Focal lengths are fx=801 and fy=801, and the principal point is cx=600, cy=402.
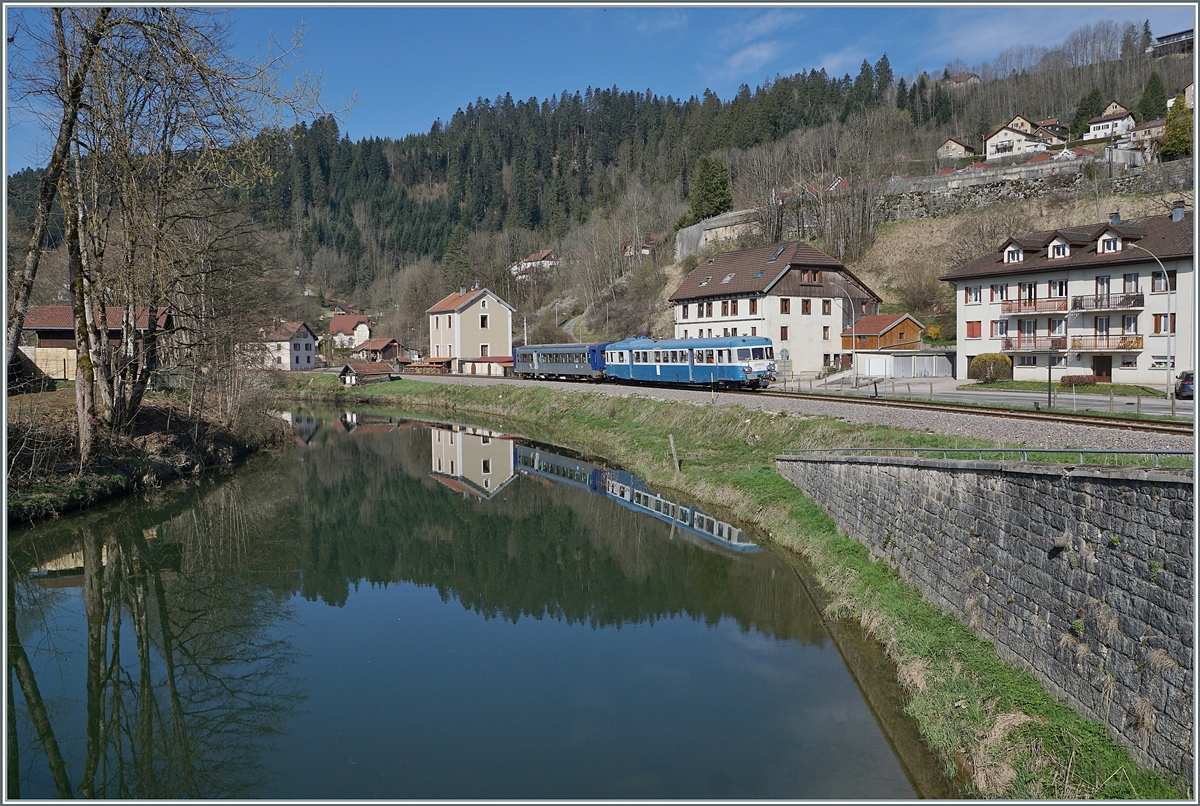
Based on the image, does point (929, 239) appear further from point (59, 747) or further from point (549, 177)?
point (549, 177)

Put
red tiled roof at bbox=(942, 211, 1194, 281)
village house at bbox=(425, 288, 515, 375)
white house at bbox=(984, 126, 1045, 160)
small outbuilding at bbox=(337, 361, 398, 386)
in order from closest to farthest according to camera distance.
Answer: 1. red tiled roof at bbox=(942, 211, 1194, 281)
2. small outbuilding at bbox=(337, 361, 398, 386)
3. village house at bbox=(425, 288, 515, 375)
4. white house at bbox=(984, 126, 1045, 160)

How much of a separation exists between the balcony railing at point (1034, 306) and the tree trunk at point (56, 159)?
36390 millimetres

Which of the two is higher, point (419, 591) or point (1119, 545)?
point (1119, 545)

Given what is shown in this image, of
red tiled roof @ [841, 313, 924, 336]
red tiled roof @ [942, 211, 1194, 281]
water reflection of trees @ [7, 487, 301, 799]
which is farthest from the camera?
red tiled roof @ [841, 313, 924, 336]

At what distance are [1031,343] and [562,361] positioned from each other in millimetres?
27101

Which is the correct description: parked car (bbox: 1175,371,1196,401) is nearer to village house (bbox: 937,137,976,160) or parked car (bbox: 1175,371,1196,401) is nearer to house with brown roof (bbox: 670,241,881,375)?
house with brown roof (bbox: 670,241,881,375)

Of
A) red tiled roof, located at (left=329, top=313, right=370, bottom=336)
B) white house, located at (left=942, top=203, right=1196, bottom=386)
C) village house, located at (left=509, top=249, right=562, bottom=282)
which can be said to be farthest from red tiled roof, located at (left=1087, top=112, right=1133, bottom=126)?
red tiled roof, located at (left=329, top=313, right=370, bottom=336)

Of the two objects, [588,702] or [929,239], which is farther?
[929,239]

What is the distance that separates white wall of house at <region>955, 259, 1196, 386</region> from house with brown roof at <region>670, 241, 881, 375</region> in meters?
7.29

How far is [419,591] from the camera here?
55.3 ft

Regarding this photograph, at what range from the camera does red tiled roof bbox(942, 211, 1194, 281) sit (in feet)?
105

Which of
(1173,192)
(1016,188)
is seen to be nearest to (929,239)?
(1016,188)

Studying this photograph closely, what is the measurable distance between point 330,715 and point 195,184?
54.4ft

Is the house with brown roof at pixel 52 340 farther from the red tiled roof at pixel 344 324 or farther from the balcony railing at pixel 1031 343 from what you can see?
the red tiled roof at pixel 344 324
